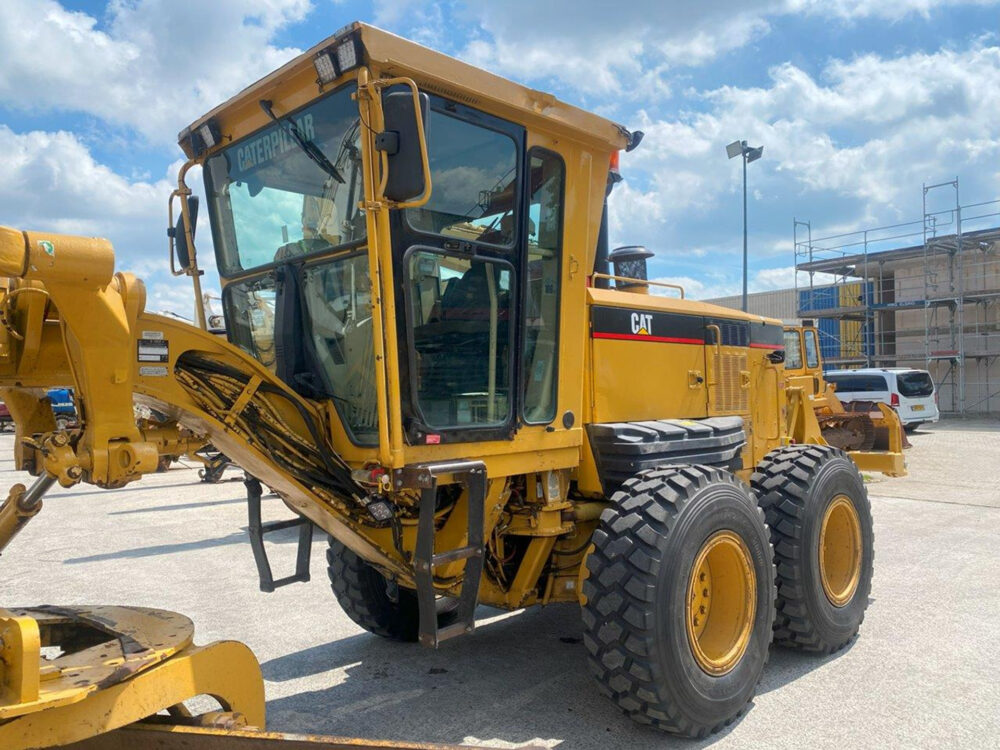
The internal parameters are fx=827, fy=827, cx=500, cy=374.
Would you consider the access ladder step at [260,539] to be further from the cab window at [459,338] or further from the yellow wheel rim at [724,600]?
the yellow wheel rim at [724,600]

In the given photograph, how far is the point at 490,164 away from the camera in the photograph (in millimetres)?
3756

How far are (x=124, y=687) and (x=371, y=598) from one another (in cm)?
243

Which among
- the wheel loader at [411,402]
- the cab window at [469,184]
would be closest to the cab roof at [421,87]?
the wheel loader at [411,402]

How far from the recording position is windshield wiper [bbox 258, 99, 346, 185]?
3.57 meters

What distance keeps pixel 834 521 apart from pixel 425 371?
307 centimetres

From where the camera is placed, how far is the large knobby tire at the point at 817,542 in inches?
183

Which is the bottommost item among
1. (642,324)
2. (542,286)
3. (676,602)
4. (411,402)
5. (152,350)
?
(676,602)

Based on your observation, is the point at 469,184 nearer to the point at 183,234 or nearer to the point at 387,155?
the point at 387,155

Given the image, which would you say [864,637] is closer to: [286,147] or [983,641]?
[983,641]

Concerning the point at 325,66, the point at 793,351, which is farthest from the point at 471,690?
the point at 793,351

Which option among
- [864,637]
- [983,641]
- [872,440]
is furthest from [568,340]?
[872,440]

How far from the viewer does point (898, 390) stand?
1992 cm

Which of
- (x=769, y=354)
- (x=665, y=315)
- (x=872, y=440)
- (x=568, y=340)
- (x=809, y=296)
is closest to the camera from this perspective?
(x=568, y=340)

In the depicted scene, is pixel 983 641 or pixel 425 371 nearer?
pixel 425 371
